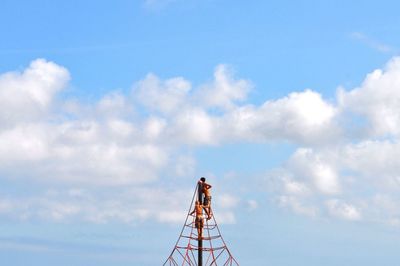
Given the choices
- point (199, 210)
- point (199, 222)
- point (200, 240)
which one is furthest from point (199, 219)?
point (200, 240)

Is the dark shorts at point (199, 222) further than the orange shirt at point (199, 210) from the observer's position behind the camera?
No

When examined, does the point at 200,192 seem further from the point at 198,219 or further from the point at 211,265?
the point at 211,265

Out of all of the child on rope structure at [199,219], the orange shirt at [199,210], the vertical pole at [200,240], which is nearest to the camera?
the vertical pole at [200,240]

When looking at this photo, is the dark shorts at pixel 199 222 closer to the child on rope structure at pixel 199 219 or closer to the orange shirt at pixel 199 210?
the child on rope structure at pixel 199 219

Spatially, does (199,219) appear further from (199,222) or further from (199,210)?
(199,210)

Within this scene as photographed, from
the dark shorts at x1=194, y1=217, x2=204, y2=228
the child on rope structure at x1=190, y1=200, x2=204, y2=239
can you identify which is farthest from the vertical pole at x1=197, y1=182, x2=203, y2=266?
the dark shorts at x1=194, y1=217, x2=204, y2=228

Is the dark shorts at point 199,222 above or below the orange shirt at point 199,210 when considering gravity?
below

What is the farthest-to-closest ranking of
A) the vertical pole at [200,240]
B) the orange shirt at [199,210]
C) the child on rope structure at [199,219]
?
1. the orange shirt at [199,210]
2. the child on rope structure at [199,219]
3. the vertical pole at [200,240]

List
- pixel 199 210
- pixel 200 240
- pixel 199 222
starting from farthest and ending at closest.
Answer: pixel 199 210 < pixel 199 222 < pixel 200 240

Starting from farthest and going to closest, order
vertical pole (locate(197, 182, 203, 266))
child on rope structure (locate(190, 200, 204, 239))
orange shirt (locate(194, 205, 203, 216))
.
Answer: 1. orange shirt (locate(194, 205, 203, 216))
2. child on rope structure (locate(190, 200, 204, 239))
3. vertical pole (locate(197, 182, 203, 266))

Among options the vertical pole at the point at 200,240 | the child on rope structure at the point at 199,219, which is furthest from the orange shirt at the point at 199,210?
the vertical pole at the point at 200,240

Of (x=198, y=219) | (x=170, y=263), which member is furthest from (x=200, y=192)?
(x=170, y=263)

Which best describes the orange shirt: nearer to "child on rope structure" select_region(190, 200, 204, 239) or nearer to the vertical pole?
"child on rope structure" select_region(190, 200, 204, 239)

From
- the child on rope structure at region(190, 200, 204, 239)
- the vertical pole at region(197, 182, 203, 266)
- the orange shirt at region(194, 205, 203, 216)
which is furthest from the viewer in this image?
the orange shirt at region(194, 205, 203, 216)
